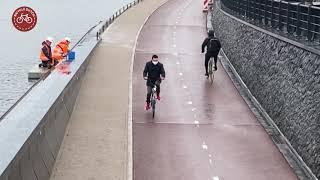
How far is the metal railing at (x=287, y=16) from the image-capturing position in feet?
49.3

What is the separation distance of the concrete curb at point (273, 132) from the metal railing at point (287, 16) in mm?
1033

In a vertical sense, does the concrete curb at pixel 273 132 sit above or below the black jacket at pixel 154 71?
below

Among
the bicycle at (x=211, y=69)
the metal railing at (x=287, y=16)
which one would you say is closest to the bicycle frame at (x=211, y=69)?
the bicycle at (x=211, y=69)

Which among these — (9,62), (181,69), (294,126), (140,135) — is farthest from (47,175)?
(9,62)

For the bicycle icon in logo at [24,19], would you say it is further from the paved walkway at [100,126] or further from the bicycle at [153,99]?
the bicycle at [153,99]

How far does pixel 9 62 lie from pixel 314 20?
32.3m

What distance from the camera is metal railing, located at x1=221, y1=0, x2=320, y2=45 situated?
15.0m

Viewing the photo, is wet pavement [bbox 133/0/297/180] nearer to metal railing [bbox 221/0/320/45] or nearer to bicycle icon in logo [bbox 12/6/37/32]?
metal railing [bbox 221/0/320/45]

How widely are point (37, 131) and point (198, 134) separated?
19.7 feet

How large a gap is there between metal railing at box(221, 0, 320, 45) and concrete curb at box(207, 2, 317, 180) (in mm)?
1033

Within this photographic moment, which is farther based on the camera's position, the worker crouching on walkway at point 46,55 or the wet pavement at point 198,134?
the worker crouching on walkway at point 46,55

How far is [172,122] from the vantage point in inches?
642

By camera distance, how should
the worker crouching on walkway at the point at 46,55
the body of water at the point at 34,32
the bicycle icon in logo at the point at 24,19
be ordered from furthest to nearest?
the body of water at the point at 34,32 < the worker crouching on walkway at the point at 46,55 < the bicycle icon in logo at the point at 24,19

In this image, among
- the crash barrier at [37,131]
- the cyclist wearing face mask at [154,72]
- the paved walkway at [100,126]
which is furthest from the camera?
the cyclist wearing face mask at [154,72]
